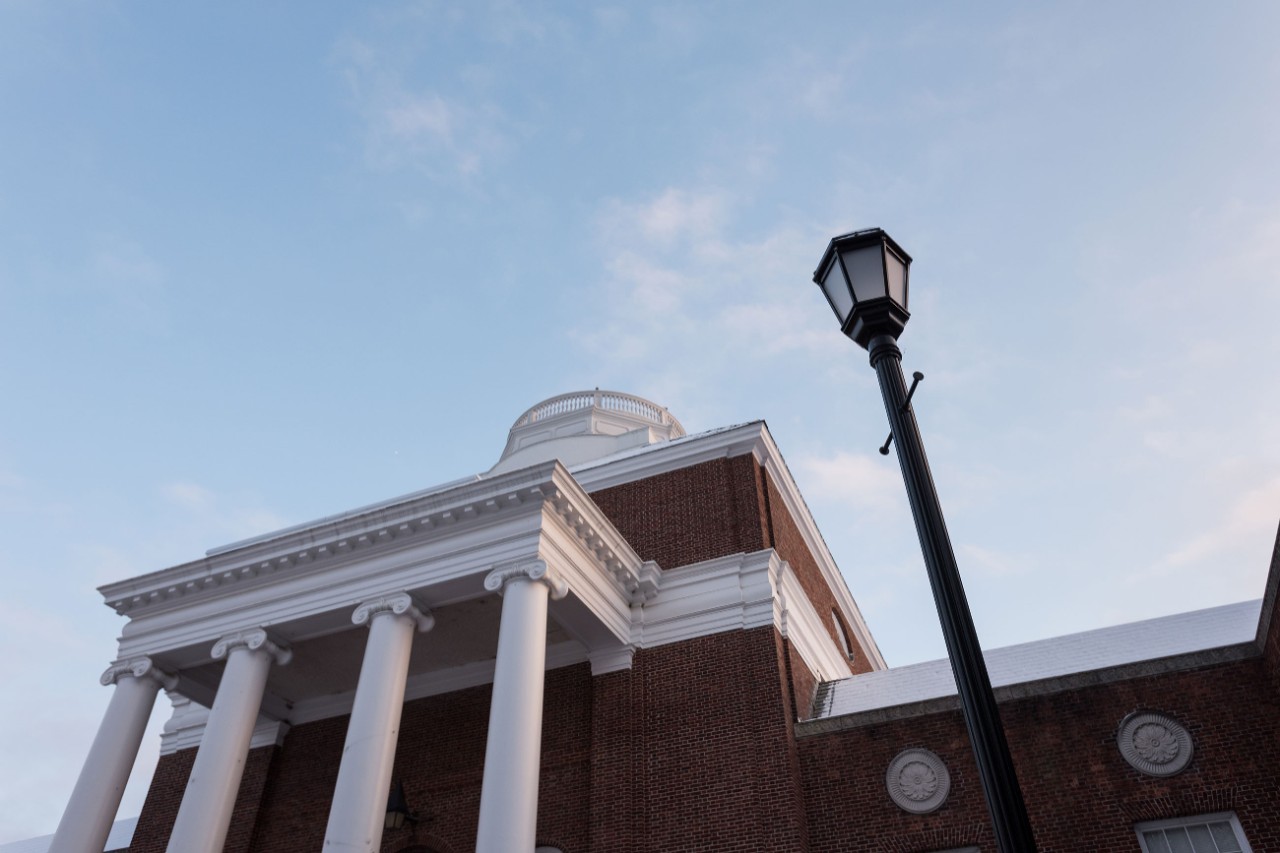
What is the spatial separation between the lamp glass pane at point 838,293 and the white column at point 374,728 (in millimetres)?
10399

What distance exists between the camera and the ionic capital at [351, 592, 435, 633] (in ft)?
50.7

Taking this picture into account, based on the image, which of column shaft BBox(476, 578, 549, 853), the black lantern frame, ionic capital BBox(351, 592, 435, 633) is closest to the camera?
the black lantern frame

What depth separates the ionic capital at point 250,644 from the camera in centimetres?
1628

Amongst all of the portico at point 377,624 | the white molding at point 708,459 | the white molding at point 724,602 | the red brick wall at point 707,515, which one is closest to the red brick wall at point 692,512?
the red brick wall at point 707,515

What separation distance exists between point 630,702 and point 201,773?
7.02m

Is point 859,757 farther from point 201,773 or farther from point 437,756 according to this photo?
point 201,773

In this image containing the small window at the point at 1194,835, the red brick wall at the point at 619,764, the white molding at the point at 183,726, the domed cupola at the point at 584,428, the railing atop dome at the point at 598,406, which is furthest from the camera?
the railing atop dome at the point at 598,406

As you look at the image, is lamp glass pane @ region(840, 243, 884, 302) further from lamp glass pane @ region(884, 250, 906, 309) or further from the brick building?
the brick building

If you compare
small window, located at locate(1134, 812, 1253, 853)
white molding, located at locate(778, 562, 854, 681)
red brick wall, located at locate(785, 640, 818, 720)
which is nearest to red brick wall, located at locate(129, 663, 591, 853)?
red brick wall, located at locate(785, 640, 818, 720)

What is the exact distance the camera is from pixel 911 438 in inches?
227

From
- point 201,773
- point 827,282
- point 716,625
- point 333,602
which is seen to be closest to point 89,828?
point 201,773

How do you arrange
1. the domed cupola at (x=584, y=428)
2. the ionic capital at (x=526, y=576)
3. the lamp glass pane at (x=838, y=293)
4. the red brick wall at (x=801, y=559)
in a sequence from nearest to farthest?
the lamp glass pane at (x=838, y=293) → the ionic capital at (x=526, y=576) → the red brick wall at (x=801, y=559) → the domed cupola at (x=584, y=428)

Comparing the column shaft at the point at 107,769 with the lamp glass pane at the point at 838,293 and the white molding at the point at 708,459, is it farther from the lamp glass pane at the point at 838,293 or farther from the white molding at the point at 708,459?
the lamp glass pane at the point at 838,293

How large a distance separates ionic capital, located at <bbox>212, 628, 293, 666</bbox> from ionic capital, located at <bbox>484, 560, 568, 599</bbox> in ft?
14.3
